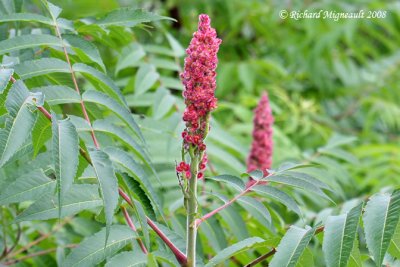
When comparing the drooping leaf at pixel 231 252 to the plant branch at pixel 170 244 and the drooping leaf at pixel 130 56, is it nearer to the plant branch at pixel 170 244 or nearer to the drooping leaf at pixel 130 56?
the plant branch at pixel 170 244

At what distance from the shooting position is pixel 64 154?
5.06ft

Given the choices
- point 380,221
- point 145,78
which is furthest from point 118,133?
point 145,78

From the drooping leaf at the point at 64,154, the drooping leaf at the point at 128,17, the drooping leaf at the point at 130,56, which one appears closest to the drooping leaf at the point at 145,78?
the drooping leaf at the point at 130,56

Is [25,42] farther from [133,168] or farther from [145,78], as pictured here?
[145,78]

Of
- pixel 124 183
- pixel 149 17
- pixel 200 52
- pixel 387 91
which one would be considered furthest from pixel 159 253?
pixel 387 91

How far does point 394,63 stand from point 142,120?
4429mm

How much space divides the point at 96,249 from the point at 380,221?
2.33ft

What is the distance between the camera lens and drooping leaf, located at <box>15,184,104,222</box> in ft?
6.01

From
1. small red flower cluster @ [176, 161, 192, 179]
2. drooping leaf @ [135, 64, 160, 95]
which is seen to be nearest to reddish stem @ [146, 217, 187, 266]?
small red flower cluster @ [176, 161, 192, 179]

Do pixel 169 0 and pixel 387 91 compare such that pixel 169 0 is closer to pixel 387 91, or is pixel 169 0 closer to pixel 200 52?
pixel 387 91

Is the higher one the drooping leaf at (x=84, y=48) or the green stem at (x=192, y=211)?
the drooping leaf at (x=84, y=48)

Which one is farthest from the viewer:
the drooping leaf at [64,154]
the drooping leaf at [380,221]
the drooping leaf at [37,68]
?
the drooping leaf at [37,68]

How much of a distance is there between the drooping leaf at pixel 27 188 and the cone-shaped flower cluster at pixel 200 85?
1.28 ft

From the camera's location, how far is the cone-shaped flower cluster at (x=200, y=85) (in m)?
1.80
